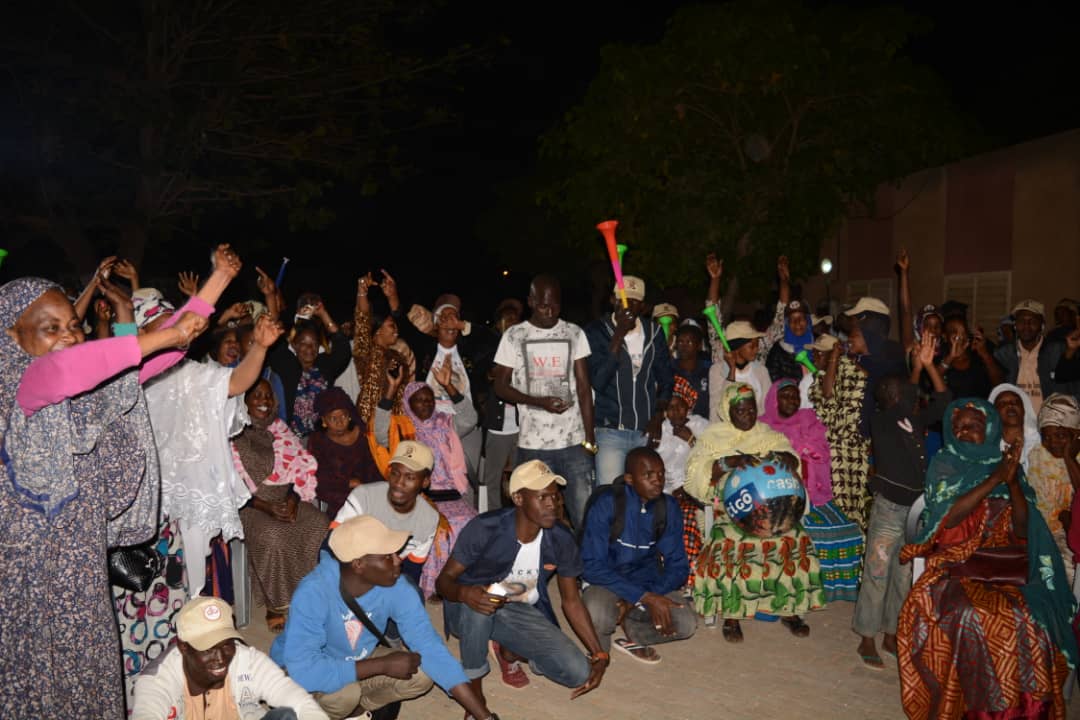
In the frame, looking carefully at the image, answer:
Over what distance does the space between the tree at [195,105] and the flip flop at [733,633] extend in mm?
9071

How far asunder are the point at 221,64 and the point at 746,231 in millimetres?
9669

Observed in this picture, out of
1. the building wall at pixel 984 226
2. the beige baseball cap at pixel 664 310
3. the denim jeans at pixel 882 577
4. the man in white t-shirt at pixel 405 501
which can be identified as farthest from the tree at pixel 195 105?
the denim jeans at pixel 882 577

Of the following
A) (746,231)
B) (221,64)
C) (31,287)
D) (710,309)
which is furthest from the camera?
(746,231)

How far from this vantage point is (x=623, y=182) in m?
16.8

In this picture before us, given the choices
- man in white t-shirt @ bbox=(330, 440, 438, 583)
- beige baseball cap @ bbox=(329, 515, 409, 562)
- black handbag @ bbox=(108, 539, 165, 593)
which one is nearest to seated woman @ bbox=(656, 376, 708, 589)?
man in white t-shirt @ bbox=(330, 440, 438, 583)

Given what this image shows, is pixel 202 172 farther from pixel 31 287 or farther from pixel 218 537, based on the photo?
pixel 31 287

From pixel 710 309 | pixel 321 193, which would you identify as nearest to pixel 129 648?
pixel 710 309

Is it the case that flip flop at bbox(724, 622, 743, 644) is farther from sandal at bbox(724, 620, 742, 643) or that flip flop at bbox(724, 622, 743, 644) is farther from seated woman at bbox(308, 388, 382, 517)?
seated woman at bbox(308, 388, 382, 517)

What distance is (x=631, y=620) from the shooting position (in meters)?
5.26

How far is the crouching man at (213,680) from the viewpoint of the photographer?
314 centimetres

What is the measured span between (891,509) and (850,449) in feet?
3.02

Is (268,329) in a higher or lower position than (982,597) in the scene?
higher

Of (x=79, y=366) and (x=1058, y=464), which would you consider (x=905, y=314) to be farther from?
(x=79, y=366)

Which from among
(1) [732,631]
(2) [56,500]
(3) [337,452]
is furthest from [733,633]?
(2) [56,500]
